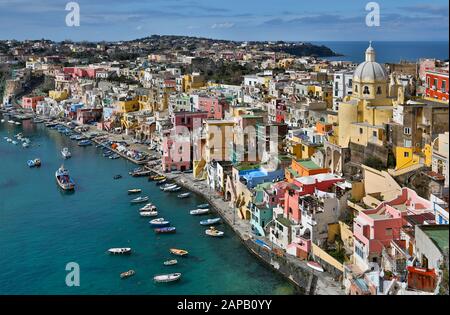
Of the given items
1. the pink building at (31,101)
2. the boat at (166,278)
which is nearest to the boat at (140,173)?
the boat at (166,278)

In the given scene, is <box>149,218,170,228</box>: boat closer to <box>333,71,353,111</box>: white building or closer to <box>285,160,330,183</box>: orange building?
<box>285,160,330,183</box>: orange building

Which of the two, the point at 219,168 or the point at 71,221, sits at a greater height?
the point at 219,168

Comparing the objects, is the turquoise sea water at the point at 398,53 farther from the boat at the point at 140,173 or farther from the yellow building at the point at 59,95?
the yellow building at the point at 59,95

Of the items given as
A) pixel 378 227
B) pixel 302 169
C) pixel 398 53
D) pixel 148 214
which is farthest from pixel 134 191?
pixel 398 53

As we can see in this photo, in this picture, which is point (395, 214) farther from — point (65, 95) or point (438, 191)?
point (65, 95)
